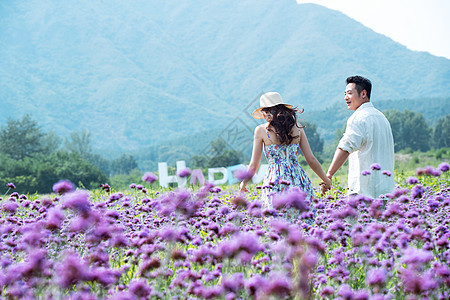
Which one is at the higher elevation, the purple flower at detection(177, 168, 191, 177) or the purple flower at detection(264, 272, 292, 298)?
the purple flower at detection(177, 168, 191, 177)

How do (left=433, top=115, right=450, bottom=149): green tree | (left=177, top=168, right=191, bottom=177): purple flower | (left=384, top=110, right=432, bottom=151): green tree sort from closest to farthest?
(left=177, top=168, right=191, bottom=177): purple flower, (left=384, top=110, right=432, bottom=151): green tree, (left=433, top=115, right=450, bottom=149): green tree

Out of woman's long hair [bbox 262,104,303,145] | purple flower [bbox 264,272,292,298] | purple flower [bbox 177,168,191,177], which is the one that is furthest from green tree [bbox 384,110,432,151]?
purple flower [bbox 264,272,292,298]

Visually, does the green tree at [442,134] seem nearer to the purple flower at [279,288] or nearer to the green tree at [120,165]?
the green tree at [120,165]

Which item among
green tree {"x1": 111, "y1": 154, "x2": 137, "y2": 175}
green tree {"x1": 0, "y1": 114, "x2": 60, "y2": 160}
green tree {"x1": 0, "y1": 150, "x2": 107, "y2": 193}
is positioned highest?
green tree {"x1": 0, "y1": 114, "x2": 60, "y2": 160}

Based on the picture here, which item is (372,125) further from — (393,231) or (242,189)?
(393,231)

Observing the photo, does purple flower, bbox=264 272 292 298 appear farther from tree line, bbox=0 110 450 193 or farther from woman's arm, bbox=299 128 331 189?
woman's arm, bbox=299 128 331 189

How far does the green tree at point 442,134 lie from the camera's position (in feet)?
251

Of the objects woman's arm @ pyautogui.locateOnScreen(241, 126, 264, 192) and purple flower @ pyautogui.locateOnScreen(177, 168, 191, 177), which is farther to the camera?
woman's arm @ pyautogui.locateOnScreen(241, 126, 264, 192)

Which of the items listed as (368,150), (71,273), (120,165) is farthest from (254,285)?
(120,165)

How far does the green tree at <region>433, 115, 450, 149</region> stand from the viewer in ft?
251

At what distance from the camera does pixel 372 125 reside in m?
4.46

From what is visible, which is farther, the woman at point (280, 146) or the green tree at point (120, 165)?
the green tree at point (120, 165)

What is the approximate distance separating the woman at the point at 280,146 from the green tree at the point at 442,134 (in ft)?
261

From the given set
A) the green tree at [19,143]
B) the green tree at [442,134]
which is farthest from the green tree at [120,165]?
the green tree at [442,134]
